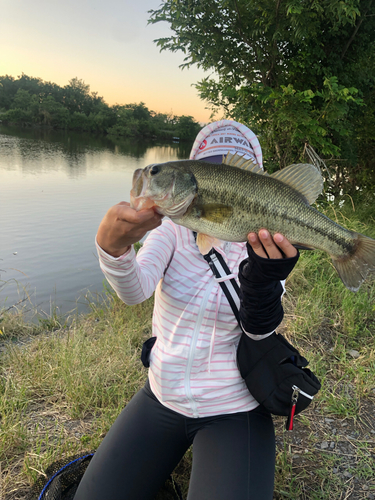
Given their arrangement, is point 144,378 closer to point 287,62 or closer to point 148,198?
point 148,198

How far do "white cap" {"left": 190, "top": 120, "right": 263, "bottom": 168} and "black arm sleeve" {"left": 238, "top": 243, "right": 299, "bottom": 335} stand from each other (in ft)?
3.02

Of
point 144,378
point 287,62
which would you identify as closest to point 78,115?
point 287,62

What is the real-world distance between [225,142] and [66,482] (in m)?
2.57

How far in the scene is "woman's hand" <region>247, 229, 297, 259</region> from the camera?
5.40 feet

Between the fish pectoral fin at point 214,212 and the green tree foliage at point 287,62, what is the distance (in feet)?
17.1

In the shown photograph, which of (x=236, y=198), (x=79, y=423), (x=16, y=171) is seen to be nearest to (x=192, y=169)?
(x=236, y=198)

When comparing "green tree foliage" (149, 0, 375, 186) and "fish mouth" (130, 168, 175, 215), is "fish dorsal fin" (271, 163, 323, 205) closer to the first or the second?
"fish mouth" (130, 168, 175, 215)

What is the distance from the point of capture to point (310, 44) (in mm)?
6359

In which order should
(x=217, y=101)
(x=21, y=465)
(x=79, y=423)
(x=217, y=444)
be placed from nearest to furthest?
(x=217, y=444), (x=21, y=465), (x=79, y=423), (x=217, y=101)

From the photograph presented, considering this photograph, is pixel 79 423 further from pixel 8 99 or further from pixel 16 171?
pixel 8 99

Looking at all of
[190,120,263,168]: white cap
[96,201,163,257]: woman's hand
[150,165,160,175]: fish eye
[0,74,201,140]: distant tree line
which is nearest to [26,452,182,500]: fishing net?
[96,201,163,257]: woman's hand

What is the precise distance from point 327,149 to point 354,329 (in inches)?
159

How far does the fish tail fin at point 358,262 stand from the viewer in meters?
1.73

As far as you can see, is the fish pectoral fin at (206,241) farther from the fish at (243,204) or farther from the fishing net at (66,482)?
the fishing net at (66,482)
